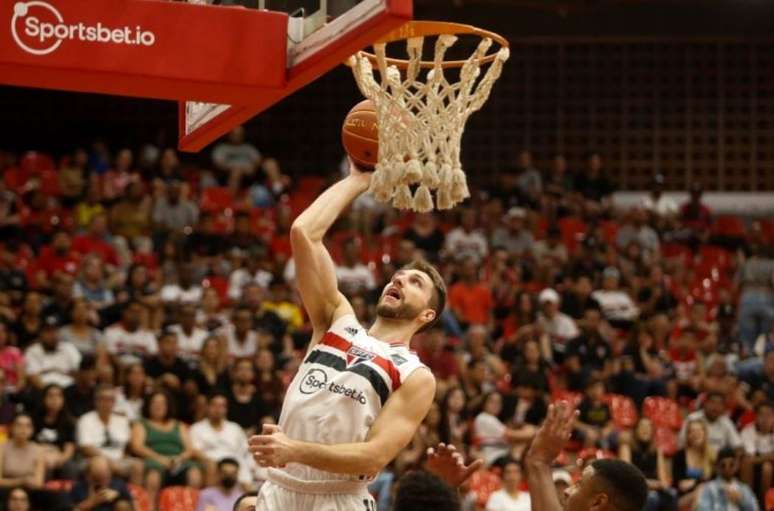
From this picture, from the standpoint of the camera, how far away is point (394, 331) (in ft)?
18.1

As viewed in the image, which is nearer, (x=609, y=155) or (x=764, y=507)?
(x=764, y=507)

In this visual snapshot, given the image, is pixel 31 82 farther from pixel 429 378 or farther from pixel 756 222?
pixel 756 222

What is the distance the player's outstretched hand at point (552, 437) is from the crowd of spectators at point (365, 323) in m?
3.93

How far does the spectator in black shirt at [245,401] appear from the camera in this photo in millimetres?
11953

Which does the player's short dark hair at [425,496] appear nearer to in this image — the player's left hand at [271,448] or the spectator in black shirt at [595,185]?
the player's left hand at [271,448]

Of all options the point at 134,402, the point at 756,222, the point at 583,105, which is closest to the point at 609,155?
the point at 583,105

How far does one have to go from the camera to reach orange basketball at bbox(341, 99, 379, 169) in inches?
219

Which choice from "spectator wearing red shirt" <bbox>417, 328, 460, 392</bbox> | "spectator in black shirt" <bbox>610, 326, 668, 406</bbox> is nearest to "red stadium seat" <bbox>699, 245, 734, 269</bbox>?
"spectator in black shirt" <bbox>610, 326, 668, 406</bbox>

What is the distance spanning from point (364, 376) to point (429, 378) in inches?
10.1

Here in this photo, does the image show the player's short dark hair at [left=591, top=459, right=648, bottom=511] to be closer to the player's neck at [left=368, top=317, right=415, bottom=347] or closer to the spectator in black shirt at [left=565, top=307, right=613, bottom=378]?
the player's neck at [left=368, top=317, right=415, bottom=347]

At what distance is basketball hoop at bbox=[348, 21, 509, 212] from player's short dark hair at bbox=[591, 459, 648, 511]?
4.37 feet

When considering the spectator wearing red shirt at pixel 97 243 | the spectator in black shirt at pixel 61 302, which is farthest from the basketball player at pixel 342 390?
the spectator wearing red shirt at pixel 97 243

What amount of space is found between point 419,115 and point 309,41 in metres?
0.76

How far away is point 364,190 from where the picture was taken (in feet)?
18.1
